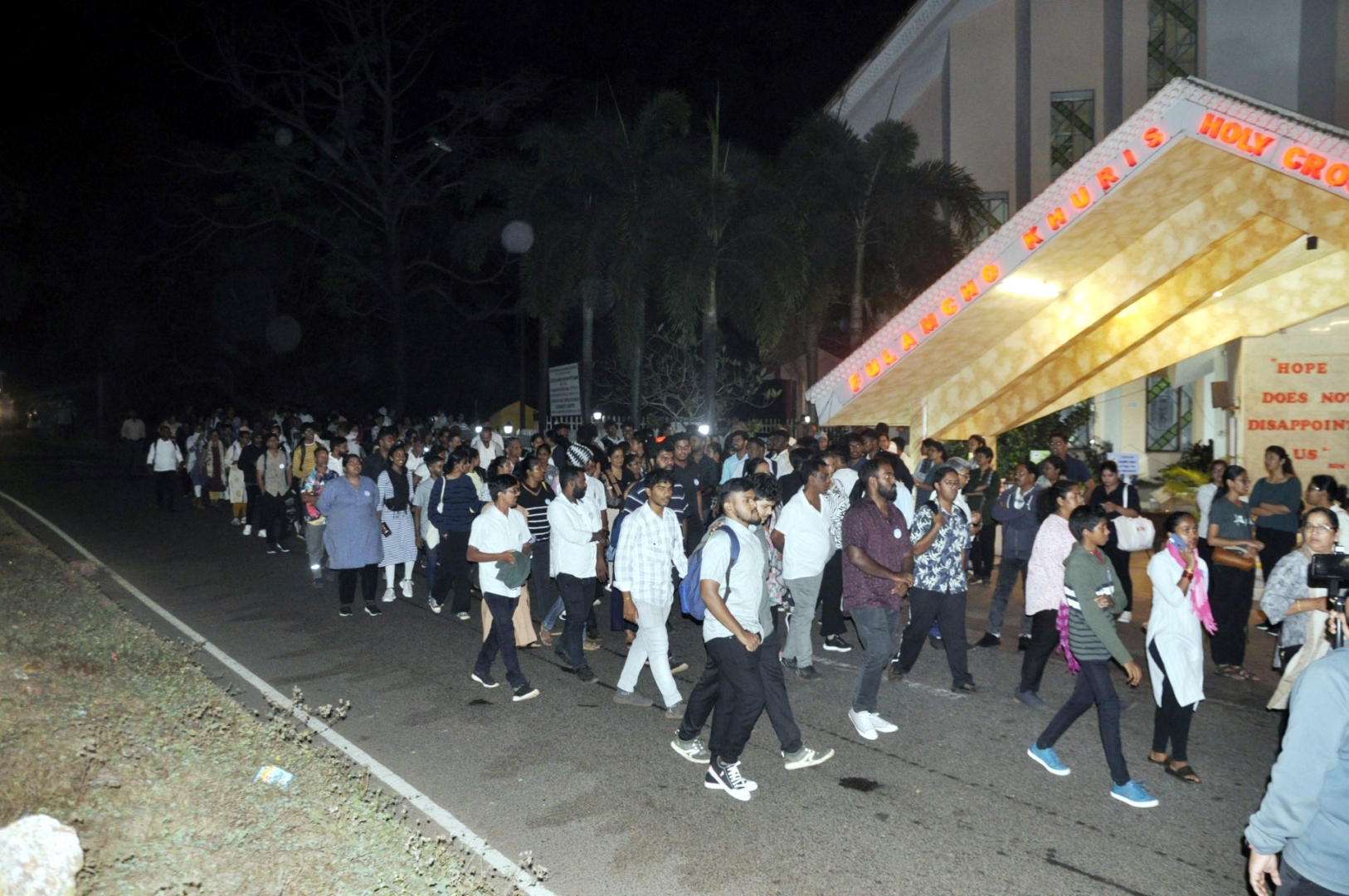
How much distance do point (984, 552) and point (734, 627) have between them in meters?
7.81

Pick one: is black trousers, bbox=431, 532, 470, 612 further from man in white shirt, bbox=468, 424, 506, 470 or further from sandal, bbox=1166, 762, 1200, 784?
sandal, bbox=1166, 762, 1200, 784

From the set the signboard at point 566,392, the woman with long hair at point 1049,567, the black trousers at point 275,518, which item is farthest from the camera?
the signboard at point 566,392

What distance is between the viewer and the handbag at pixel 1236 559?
851 cm

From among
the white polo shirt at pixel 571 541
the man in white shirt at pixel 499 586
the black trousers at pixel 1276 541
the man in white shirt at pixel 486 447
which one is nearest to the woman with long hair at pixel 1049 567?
the white polo shirt at pixel 571 541

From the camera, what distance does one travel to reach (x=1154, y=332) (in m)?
14.1

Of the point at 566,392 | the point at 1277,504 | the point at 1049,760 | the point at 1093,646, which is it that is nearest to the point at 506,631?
the point at 1049,760

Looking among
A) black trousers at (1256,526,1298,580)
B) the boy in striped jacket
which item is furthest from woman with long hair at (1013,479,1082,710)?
black trousers at (1256,526,1298,580)

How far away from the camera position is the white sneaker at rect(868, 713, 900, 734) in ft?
23.1

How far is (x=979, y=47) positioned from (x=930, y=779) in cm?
2261

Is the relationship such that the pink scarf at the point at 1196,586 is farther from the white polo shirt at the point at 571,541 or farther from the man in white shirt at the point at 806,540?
the white polo shirt at the point at 571,541

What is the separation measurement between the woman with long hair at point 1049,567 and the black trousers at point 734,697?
2542 mm

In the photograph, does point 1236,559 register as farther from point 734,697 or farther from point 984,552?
point 734,697

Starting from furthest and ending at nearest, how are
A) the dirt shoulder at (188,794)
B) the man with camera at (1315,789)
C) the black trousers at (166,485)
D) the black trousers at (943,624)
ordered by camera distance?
1. the black trousers at (166,485)
2. the black trousers at (943,624)
3. the dirt shoulder at (188,794)
4. the man with camera at (1315,789)

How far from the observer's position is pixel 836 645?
9.65 m
